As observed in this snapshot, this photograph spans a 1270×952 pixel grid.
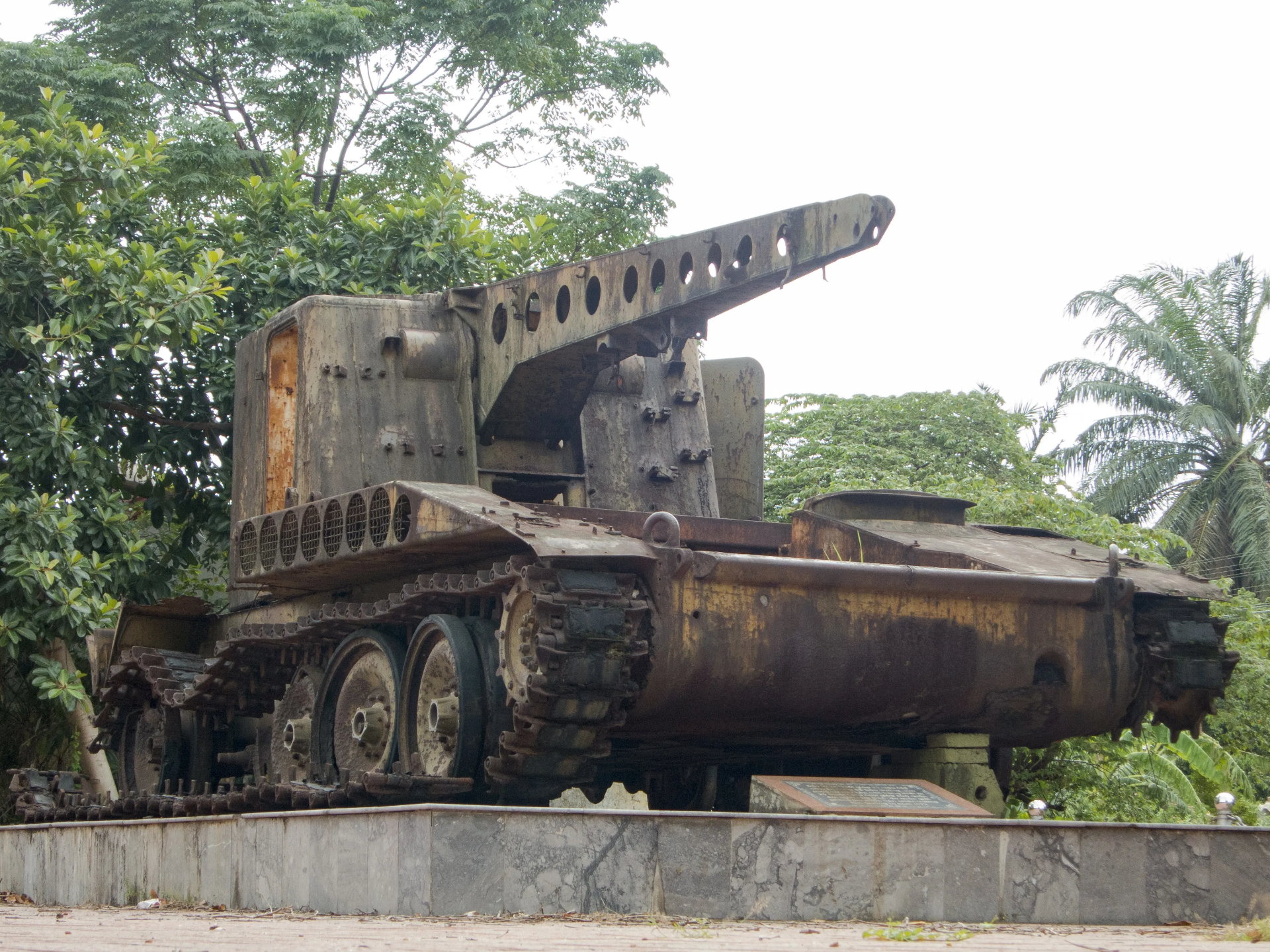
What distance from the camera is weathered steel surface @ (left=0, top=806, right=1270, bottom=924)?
593 cm

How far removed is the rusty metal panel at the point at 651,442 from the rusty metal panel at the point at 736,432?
25cm

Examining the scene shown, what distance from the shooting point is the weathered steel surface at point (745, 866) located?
593 centimetres

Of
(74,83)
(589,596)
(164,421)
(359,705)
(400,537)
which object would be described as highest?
(74,83)

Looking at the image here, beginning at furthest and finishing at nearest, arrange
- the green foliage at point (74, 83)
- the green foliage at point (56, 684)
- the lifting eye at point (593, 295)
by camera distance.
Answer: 1. the green foliage at point (74, 83)
2. the green foliage at point (56, 684)
3. the lifting eye at point (593, 295)

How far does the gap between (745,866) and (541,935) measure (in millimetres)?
1198

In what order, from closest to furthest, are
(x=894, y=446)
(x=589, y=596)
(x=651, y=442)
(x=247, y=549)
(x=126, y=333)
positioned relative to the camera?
(x=589, y=596) → (x=247, y=549) → (x=651, y=442) → (x=126, y=333) → (x=894, y=446)

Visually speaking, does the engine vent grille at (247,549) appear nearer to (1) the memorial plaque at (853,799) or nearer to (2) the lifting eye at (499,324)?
(2) the lifting eye at (499,324)

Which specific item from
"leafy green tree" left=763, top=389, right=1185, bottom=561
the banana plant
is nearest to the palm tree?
"leafy green tree" left=763, top=389, right=1185, bottom=561

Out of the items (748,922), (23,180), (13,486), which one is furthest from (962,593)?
(23,180)

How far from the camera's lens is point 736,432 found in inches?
448

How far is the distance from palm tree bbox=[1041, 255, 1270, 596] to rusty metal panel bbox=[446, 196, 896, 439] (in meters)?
25.1

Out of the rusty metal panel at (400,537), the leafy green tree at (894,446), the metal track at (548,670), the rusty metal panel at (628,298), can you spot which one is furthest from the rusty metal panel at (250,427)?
the leafy green tree at (894,446)

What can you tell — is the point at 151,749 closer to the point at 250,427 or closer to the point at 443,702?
the point at 250,427

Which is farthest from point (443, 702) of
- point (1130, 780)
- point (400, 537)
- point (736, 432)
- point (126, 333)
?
point (1130, 780)
